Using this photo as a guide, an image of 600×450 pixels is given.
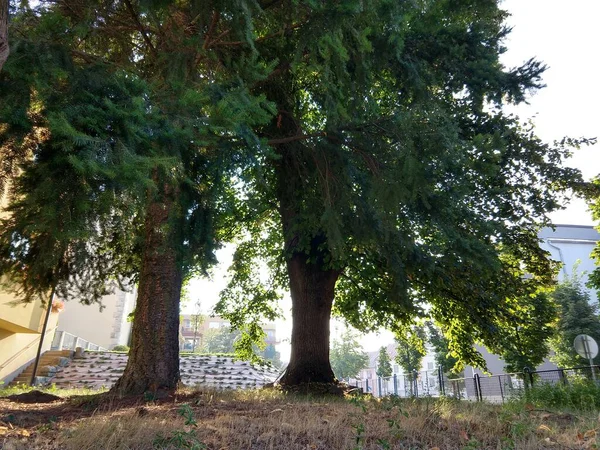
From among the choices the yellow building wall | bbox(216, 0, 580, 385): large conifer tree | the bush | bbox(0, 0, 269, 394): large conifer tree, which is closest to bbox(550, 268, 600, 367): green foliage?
bbox(216, 0, 580, 385): large conifer tree

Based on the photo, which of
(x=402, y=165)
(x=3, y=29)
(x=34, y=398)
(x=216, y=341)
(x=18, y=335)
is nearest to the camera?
(x=3, y=29)

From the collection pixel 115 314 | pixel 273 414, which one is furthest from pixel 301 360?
pixel 115 314

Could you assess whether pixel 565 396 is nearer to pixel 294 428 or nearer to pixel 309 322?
pixel 309 322

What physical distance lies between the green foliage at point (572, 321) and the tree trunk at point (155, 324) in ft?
76.6

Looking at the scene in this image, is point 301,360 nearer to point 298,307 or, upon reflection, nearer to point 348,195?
point 298,307

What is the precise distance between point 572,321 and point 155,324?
84.7ft

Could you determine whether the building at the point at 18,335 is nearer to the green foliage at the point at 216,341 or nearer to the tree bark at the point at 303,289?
the tree bark at the point at 303,289

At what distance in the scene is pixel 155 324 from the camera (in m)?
7.27

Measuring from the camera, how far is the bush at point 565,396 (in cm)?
741

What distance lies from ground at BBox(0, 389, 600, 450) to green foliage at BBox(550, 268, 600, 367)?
74.4 feet

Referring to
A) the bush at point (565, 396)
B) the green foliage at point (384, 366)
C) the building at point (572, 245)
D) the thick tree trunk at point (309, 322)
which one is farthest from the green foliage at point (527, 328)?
the green foliage at point (384, 366)

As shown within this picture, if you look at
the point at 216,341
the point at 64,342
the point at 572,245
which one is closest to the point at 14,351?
the point at 64,342

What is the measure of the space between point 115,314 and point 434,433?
1276 inches

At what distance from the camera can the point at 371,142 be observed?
6582mm
